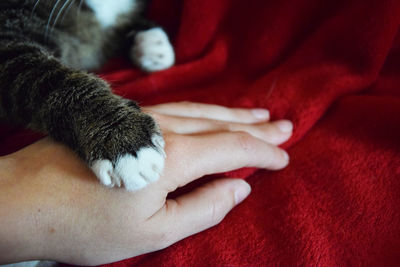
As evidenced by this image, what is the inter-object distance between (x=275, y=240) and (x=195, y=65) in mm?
571

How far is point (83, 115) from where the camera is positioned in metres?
0.59

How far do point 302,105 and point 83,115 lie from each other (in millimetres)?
488

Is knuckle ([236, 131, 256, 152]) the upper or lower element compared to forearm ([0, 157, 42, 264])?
upper

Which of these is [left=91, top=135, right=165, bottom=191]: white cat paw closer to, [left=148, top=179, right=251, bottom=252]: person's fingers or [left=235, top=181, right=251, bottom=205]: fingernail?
[left=148, top=179, right=251, bottom=252]: person's fingers

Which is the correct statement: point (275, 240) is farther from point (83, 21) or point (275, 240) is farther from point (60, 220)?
point (83, 21)

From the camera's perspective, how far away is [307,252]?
524mm

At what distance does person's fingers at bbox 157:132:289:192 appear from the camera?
544mm

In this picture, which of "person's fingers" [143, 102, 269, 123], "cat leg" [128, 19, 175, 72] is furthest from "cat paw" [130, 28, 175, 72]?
"person's fingers" [143, 102, 269, 123]

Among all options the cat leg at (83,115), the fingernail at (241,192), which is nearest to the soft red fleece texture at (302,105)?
the fingernail at (241,192)

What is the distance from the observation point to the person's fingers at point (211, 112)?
2.45ft

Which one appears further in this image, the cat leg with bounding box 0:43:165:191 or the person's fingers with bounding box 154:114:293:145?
the person's fingers with bounding box 154:114:293:145

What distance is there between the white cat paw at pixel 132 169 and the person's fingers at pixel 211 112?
217 mm

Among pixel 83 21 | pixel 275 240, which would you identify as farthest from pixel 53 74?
pixel 275 240

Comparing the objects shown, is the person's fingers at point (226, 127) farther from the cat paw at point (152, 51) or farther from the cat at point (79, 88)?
the cat paw at point (152, 51)
